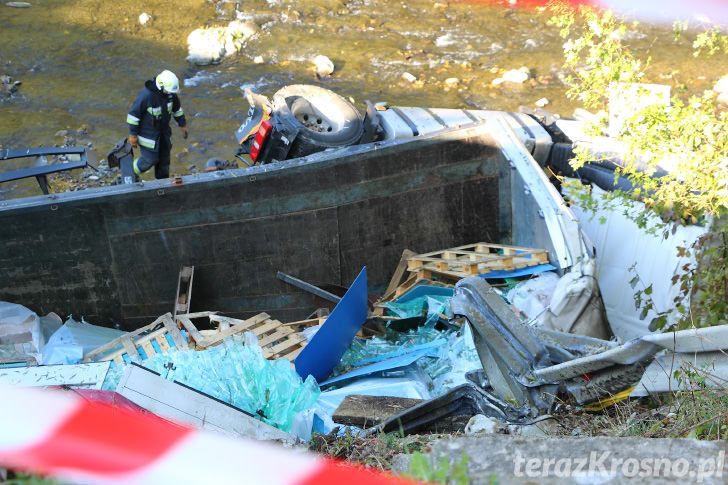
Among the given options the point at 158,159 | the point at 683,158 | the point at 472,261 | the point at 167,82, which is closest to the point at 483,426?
the point at 683,158

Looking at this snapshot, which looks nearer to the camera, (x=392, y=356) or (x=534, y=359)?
(x=534, y=359)

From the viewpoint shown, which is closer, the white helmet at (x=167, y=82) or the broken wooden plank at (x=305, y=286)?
the broken wooden plank at (x=305, y=286)

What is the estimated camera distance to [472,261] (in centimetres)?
582

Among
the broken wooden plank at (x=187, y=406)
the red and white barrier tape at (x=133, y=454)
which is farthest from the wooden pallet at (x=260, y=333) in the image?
the red and white barrier tape at (x=133, y=454)

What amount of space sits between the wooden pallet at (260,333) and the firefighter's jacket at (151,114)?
2290 mm

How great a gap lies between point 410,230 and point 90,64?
6964mm

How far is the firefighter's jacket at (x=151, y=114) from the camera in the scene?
6.64 metres

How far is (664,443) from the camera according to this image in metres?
2.15

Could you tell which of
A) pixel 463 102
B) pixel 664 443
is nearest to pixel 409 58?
pixel 463 102

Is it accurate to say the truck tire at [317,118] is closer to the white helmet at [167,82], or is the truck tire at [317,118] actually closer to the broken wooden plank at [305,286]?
the white helmet at [167,82]

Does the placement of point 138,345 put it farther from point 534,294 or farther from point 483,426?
point 534,294

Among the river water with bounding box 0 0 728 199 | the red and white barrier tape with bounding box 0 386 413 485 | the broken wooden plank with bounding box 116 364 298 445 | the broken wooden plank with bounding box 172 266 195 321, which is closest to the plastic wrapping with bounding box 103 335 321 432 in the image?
the broken wooden plank with bounding box 116 364 298 445

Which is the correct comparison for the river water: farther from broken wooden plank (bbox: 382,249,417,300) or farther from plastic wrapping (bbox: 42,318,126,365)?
broken wooden plank (bbox: 382,249,417,300)

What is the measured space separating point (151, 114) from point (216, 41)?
4557 millimetres
